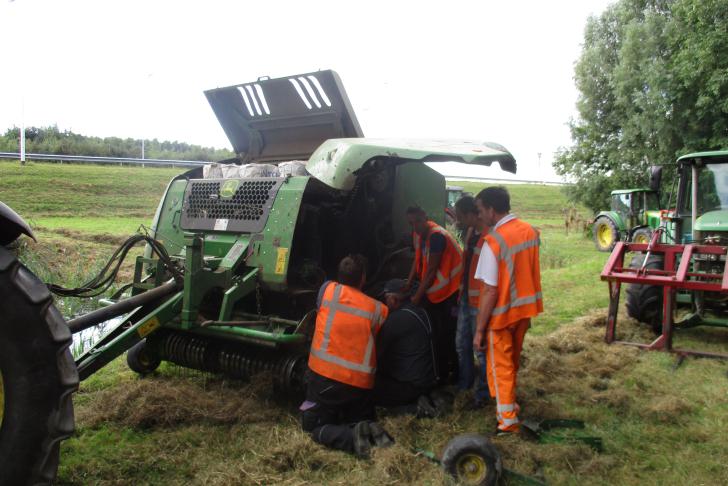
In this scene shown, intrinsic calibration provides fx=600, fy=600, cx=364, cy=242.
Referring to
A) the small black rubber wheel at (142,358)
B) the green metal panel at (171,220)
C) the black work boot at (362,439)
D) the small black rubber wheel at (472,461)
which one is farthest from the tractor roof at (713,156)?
the small black rubber wheel at (142,358)

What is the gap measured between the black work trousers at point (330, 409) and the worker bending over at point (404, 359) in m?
0.32

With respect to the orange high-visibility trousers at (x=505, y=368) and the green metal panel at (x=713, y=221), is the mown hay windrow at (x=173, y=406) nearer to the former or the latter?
the orange high-visibility trousers at (x=505, y=368)

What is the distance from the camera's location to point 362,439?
3.71 meters

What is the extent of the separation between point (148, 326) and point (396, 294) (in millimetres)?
1792

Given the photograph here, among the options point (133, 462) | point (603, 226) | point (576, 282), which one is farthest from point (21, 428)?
point (603, 226)

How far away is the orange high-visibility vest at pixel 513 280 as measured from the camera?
13.0ft

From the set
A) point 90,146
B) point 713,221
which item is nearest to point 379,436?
point 713,221

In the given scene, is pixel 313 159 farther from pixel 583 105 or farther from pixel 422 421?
pixel 583 105

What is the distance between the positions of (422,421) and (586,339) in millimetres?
3034

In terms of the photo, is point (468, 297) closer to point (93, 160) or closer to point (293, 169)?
point (293, 169)

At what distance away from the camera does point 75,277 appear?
319 inches

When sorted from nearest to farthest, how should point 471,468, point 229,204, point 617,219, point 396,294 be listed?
point 471,468 < point 396,294 < point 229,204 < point 617,219

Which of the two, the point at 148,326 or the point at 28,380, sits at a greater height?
the point at 28,380

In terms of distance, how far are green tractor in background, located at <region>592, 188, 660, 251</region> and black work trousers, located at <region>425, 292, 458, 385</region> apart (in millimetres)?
12318
